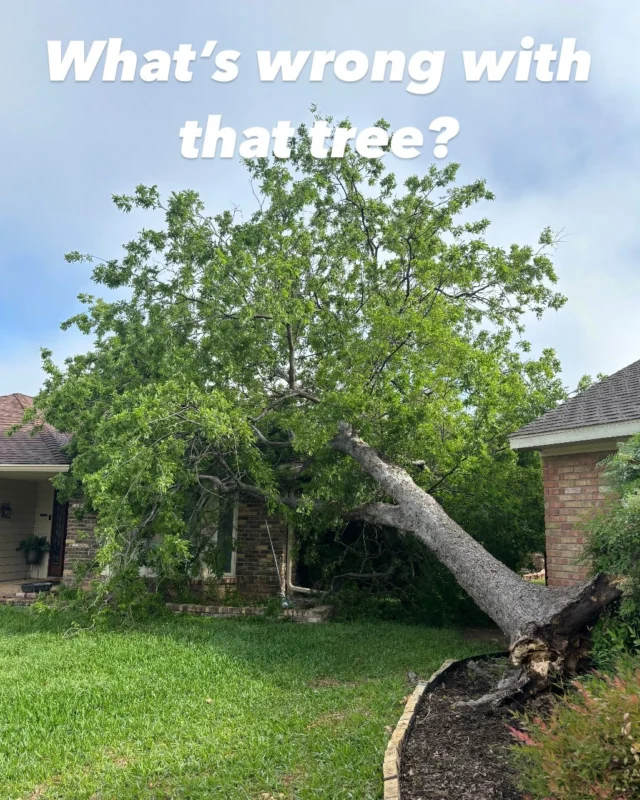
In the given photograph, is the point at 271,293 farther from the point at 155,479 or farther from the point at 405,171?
the point at 405,171

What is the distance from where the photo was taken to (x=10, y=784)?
13.9ft

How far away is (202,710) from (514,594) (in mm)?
3215

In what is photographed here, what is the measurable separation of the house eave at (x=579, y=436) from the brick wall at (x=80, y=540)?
8.36 meters

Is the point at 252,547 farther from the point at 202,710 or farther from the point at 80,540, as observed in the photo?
the point at 202,710

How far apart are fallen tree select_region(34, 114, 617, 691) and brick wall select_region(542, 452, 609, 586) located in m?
1.16

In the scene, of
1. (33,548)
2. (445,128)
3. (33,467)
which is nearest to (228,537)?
(33,467)

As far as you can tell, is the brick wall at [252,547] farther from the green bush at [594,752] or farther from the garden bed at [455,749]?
the green bush at [594,752]

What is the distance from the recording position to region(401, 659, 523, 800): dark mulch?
379 cm

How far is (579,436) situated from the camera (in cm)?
756

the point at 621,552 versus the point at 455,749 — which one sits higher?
the point at 621,552

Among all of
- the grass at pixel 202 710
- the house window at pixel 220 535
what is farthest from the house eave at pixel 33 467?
the grass at pixel 202 710

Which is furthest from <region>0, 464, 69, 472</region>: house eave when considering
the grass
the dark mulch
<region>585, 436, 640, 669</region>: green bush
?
<region>585, 436, 640, 669</region>: green bush

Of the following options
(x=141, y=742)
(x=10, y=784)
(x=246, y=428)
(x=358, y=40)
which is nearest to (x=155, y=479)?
(x=246, y=428)

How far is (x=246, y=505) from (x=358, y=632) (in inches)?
156
